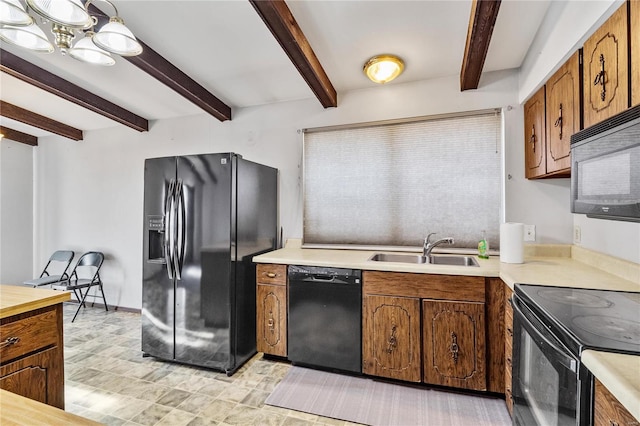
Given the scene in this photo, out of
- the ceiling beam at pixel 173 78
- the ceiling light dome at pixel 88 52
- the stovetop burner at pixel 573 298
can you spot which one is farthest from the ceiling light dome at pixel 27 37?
the stovetop burner at pixel 573 298

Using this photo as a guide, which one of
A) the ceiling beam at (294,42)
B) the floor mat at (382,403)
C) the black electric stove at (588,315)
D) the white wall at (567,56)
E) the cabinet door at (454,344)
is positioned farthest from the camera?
the cabinet door at (454,344)

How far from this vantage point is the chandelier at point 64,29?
4.63ft

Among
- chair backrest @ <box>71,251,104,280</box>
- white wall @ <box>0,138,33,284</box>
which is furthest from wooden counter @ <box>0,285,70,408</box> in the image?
white wall @ <box>0,138,33,284</box>

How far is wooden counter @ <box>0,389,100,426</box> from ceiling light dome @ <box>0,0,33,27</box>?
5.67ft

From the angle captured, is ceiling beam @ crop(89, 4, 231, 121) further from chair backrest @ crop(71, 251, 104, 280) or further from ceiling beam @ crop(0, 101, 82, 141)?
chair backrest @ crop(71, 251, 104, 280)

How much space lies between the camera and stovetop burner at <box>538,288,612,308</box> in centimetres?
120

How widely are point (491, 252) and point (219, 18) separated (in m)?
2.70

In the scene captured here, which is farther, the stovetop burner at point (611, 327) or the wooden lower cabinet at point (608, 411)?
the stovetop burner at point (611, 327)

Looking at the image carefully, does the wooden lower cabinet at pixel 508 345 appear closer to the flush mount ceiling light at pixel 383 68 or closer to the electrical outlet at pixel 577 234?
the electrical outlet at pixel 577 234

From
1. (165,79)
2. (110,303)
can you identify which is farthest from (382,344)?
Answer: (110,303)

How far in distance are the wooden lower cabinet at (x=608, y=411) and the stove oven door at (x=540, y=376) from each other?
6cm

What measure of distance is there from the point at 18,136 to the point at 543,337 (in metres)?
6.08

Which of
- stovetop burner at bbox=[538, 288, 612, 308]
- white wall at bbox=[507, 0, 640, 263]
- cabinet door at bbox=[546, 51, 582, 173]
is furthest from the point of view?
cabinet door at bbox=[546, 51, 582, 173]

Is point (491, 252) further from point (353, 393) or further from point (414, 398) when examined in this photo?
point (353, 393)
